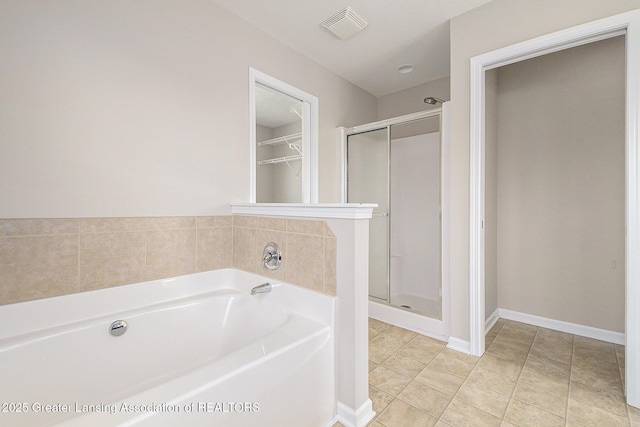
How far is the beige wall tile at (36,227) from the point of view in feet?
4.15

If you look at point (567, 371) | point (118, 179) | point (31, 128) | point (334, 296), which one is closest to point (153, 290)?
point (118, 179)

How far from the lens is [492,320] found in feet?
8.55

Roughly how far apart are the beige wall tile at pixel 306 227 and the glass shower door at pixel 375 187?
4.76ft

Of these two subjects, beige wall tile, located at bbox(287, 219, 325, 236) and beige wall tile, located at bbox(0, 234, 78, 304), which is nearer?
beige wall tile, located at bbox(0, 234, 78, 304)

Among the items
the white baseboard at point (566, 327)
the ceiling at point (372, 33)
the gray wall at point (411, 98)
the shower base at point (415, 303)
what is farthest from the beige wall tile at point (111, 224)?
the white baseboard at point (566, 327)

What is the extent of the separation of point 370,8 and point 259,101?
1.57 meters

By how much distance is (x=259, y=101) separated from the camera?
10.5ft

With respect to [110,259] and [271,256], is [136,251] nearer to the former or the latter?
[110,259]

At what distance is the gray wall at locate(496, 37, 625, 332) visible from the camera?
2.22 m

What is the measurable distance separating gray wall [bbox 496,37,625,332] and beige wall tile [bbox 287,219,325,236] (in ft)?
5.85

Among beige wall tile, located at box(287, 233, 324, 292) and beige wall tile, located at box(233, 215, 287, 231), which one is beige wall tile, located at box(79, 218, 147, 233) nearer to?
beige wall tile, located at box(233, 215, 287, 231)

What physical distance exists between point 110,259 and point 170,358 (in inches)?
25.3

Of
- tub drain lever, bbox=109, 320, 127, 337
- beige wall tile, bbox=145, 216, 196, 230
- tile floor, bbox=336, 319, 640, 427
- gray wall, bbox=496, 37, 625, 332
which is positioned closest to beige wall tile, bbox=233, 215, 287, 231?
beige wall tile, bbox=145, 216, 196, 230

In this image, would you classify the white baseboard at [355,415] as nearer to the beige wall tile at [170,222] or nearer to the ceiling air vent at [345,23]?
the beige wall tile at [170,222]
